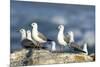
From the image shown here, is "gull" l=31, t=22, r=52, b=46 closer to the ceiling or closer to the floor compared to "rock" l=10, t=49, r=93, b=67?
closer to the ceiling

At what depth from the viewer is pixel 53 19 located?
2.27 meters

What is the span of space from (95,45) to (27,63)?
2.76ft

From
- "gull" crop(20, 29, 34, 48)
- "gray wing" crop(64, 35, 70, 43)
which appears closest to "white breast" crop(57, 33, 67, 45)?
"gray wing" crop(64, 35, 70, 43)

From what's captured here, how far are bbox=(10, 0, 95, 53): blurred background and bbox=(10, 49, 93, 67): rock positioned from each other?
0.07 meters

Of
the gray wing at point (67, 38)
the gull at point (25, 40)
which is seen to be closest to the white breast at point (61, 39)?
the gray wing at point (67, 38)

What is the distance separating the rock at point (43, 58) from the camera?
2111mm

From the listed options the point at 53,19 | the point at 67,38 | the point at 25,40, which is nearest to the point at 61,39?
the point at 67,38

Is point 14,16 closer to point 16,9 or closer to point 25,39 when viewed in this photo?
point 16,9

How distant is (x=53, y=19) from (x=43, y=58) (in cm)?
43

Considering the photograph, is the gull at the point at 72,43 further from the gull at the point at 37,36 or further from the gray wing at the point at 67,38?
the gull at the point at 37,36

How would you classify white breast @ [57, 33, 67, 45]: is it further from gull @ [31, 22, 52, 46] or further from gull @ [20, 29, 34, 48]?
gull @ [20, 29, 34, 48]

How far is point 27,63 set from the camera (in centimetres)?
216

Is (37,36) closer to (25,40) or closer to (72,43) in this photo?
(25,40)

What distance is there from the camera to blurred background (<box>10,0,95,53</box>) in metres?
2.11
